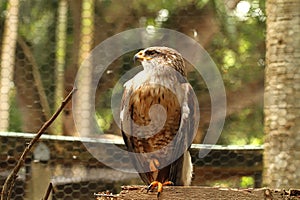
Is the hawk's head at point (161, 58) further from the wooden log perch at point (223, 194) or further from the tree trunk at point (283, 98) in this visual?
the wooden log perch at point (223, 194)

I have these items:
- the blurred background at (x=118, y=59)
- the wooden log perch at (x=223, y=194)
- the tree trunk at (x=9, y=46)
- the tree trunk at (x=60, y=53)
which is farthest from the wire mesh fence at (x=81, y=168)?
the wooden log perch at (x=223, y=194)

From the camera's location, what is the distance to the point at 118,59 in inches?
162

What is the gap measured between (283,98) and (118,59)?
1.42 m

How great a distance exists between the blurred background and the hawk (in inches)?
41.0

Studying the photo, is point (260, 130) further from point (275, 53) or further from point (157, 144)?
point (157, 144)

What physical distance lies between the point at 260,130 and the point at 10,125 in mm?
1556

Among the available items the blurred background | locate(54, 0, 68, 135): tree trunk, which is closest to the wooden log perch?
the blurred background

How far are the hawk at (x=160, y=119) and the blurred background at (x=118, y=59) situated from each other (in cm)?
104

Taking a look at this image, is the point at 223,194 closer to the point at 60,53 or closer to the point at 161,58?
the point at 161,58

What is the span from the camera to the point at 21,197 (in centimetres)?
346

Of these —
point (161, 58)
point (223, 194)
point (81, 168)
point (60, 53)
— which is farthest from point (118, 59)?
point (223, 194)

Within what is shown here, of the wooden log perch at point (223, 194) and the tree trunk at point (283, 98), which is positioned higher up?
the tree trunk at point (283, 98)

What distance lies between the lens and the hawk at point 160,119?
8.35ft

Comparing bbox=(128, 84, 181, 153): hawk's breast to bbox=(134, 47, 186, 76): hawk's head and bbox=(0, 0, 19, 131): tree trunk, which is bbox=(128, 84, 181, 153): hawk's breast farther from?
bbox=(0, 0, 19, 131): tree trunk
